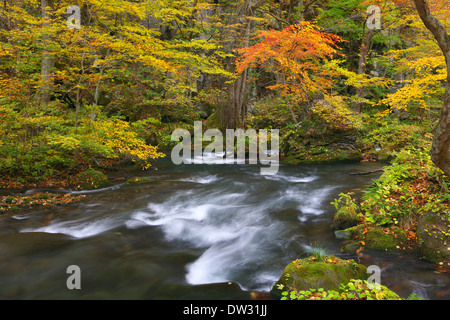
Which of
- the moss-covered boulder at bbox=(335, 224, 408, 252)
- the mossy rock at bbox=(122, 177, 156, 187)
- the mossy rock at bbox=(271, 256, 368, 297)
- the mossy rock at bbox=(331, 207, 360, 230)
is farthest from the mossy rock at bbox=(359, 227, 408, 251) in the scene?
the mossy rock at bbox=(122, 177, 156, 187)

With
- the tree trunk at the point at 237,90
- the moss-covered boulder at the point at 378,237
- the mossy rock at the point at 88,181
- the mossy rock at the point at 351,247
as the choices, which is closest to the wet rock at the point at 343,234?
the moss-covered boulder at the point at 378,237

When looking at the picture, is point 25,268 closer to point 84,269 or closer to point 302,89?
point 84,269

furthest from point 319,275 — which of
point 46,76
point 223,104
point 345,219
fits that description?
point 223,104

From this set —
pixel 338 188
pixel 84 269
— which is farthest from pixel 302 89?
pixel 84 269

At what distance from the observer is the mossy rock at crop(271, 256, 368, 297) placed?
3.48 m

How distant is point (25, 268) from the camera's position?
4.38 m

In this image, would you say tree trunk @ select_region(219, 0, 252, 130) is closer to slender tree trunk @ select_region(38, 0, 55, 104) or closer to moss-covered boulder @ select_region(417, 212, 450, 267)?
slender tree trunk @ select_region(38, 0, 55, 104)

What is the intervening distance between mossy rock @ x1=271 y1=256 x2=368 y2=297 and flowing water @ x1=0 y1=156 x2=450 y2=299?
18.2 inches

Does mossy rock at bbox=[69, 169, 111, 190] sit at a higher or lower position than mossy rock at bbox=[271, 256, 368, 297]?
higher

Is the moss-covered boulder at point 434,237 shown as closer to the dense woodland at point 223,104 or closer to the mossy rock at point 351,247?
the dense woodland at point 223,104

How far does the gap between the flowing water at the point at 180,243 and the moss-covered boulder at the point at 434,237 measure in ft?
0.82

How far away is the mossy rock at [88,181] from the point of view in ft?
27.8

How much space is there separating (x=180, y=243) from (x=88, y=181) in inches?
184
